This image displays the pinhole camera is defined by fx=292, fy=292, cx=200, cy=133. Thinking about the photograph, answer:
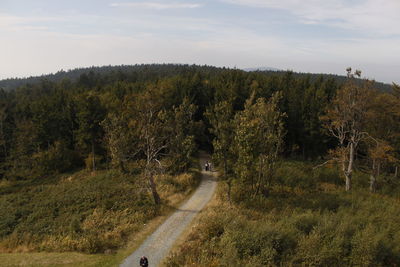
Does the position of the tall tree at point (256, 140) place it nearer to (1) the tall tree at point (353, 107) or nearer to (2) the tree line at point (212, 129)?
(2) the tree line at point (212, 129)

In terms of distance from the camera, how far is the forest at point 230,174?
1523 centimetres

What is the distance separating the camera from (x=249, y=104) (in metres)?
23.0

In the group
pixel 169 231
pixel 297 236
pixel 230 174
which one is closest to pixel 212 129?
pixel 230 174

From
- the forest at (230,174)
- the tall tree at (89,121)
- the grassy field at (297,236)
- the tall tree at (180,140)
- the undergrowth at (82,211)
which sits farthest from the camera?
the tall tree at (89,121)

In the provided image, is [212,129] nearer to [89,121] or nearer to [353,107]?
[353,107]

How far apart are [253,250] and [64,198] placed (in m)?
22.8

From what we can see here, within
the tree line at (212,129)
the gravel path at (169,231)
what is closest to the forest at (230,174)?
the tree line at (212,129)

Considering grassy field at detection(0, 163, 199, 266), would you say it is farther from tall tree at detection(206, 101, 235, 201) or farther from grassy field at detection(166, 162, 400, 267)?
tall tree at detection(206, 101, 235, 201)

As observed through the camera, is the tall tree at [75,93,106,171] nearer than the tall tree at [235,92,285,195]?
No

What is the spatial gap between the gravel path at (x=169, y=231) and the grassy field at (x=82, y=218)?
0.77 m

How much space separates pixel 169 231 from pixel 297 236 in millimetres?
8893

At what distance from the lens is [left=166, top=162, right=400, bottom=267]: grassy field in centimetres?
1379

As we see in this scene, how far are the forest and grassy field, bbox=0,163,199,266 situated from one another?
0.15m

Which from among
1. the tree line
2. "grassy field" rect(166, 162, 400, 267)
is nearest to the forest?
"grassy field" rect(166, 162, 400, 267)
